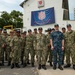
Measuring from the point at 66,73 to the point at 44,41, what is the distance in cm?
194

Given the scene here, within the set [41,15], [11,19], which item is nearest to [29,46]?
[41,15]

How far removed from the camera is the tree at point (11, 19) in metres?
58.8

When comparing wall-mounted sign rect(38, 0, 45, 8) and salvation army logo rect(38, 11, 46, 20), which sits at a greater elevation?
wall-mounted sign rect(38, 0, 45, 8)

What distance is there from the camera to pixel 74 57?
10766mm

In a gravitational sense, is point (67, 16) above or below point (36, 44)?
above

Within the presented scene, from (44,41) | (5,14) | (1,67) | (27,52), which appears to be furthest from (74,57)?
(5,14)

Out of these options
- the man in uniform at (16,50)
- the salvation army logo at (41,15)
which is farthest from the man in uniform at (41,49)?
the salvation army logo at (41,15)

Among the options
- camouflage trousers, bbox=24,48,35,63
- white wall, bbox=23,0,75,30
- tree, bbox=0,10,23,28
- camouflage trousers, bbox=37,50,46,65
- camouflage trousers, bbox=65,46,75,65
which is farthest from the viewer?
tree, bbox=0,10,23,28

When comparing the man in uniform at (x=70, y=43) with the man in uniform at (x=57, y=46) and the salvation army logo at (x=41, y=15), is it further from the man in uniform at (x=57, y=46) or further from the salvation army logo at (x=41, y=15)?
the salvation army logo at (x=41, y=15)

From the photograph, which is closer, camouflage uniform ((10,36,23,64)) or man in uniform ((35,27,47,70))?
man in uniform ((35,27,47,70))

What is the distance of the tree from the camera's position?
5883 centimetres

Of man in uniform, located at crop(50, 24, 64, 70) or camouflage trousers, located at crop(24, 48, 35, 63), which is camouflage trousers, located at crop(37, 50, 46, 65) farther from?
camouflage trousers, located at crop(24, 48, 35, 63)

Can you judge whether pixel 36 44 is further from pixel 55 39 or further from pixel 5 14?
pixel 5 14

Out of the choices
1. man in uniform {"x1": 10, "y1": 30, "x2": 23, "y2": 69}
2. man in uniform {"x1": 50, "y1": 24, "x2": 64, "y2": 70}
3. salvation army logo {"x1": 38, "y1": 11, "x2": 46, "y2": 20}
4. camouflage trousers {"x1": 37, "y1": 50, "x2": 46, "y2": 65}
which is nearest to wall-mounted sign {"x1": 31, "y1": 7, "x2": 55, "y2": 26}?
salvation army logo {"x1": 38, "y1": 11, "x2": 46, "y2": 20}
